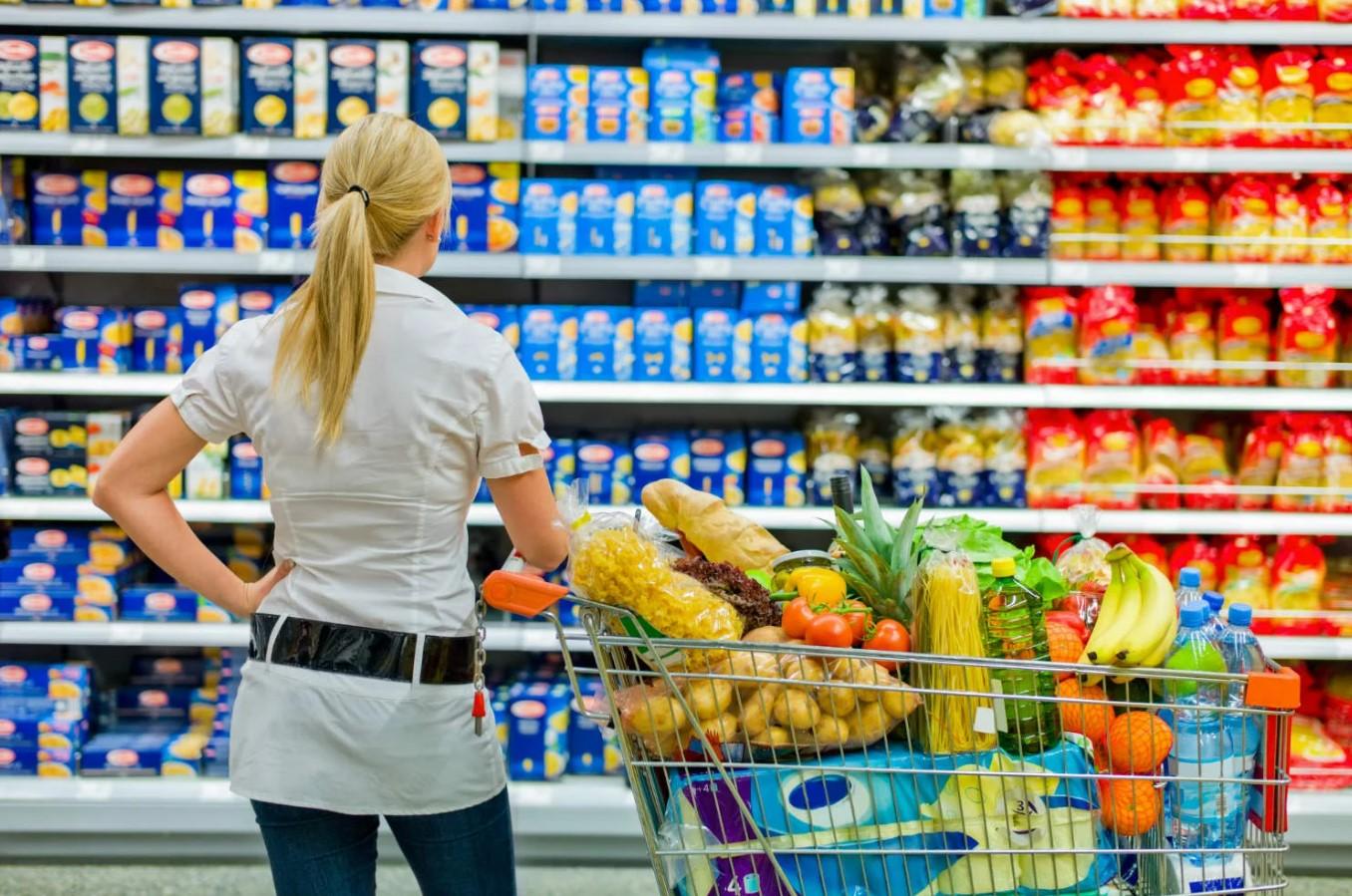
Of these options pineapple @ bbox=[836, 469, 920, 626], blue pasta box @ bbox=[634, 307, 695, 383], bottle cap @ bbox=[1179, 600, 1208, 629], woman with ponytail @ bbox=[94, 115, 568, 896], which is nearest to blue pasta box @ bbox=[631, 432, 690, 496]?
blue pasta box @ bbox=[634, 307, 695, 383]

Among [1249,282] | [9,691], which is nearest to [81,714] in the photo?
[9,691]

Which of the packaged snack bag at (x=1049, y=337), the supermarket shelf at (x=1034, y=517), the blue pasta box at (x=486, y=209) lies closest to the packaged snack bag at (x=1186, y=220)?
the packaged snack bag at (x=1049, y=337)

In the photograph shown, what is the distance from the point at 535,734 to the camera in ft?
11.5

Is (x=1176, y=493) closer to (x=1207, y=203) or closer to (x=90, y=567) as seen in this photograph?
(x=1207, y=203)

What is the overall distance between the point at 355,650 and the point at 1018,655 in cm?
77

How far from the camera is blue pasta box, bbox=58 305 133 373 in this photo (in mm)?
3492

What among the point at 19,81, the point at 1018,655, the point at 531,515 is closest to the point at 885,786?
the point at 1018,655

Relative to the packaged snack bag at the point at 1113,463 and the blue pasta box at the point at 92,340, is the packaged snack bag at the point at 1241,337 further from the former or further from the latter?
the blue pasta box at the point at 92,340

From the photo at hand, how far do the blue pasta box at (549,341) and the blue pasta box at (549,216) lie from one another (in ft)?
0.49

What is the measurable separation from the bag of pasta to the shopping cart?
0.08ft

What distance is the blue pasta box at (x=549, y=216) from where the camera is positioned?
11.2 ft

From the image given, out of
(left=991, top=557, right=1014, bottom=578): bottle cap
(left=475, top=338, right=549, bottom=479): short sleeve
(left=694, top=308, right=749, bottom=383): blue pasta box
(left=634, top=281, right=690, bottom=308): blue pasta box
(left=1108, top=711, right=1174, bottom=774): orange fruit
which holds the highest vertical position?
(left=634, top=281, right=690, bottom=308): blue pasta box

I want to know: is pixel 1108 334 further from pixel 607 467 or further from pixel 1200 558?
pixel 607 467

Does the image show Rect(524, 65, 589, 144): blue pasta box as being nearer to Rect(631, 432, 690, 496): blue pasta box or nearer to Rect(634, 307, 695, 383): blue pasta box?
Rect(634, 307, 695, 383): blue pasta box
